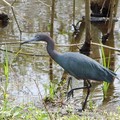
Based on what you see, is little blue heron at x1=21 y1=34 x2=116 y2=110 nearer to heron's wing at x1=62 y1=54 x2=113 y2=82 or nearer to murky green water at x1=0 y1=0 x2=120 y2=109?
heron's wing at x1=62 y1=54 x2=113 y2=82

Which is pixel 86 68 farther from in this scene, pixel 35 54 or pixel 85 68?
pixel 35 54

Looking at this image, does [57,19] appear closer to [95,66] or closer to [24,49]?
[24,49]

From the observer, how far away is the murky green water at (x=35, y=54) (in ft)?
23.6

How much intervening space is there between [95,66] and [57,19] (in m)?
6.30

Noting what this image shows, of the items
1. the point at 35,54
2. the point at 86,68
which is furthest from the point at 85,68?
the point at 35,54

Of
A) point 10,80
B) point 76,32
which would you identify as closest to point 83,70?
point 10,80

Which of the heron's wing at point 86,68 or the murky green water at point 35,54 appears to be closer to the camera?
the heron's wing at point 86,68

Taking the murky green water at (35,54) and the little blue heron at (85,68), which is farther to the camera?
the murky green water at (35,54)

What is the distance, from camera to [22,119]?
4805mm

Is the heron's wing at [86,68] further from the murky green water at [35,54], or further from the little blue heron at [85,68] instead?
the murky green water at [35,54]

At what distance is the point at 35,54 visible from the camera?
949 cm

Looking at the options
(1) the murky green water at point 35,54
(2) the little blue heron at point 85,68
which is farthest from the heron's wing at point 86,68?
(1) the murky green water at point 35,54

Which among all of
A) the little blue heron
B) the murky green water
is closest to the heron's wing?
the little blue heron

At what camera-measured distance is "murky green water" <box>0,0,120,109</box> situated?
7180 mm
